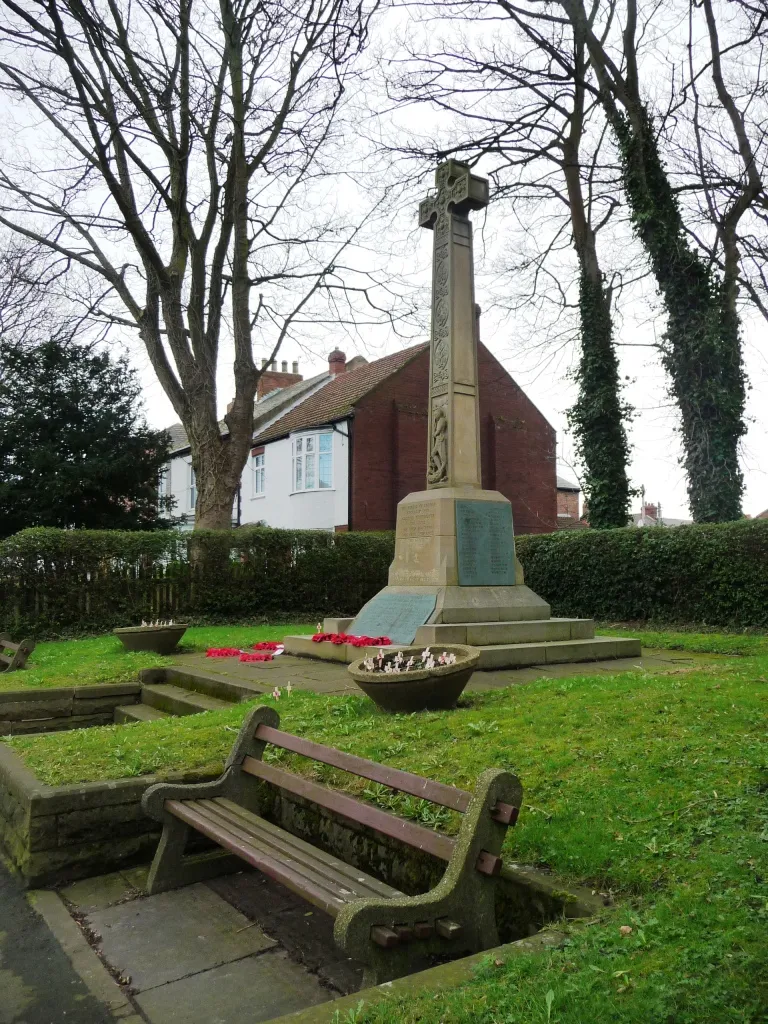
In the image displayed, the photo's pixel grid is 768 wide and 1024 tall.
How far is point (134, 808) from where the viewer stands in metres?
4.31

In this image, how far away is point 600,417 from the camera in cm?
1912

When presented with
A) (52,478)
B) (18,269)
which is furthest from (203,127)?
(52,478)

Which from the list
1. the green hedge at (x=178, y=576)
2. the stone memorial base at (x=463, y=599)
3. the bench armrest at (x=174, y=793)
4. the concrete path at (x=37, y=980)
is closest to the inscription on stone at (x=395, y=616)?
the stone memorial base at (x=463, y=599)

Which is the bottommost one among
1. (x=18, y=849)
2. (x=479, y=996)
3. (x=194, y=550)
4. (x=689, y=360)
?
(x=18, y=849)

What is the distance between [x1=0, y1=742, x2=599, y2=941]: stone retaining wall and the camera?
3.66m

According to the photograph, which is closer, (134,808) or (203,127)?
(134,808)

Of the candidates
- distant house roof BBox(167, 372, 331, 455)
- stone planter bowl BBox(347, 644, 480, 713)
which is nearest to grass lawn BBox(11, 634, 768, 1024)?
stone planter bowl BBox(347, 644, 480, 713)

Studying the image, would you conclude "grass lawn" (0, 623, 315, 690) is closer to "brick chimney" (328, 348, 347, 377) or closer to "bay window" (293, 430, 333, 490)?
"bay window" (293, 430, 333, 490)

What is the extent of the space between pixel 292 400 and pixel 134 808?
31.0 metres

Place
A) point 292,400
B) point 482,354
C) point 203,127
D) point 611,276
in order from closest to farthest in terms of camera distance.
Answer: point 203,127
point 611,276
point 482,354
point 292,400

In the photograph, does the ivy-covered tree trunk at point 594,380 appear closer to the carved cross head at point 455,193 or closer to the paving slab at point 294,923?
the carved cross head at point 455,193

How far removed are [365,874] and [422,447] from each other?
25878 mm

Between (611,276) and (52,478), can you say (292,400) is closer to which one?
(52,478)

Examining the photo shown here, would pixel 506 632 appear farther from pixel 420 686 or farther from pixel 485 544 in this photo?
pixel 420 686
